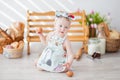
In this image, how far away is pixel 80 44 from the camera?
2.48 metres

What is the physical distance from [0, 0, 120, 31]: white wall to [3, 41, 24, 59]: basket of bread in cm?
36

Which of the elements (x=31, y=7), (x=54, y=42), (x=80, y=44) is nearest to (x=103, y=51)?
(x=80, y=44)

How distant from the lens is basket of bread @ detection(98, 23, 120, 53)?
2.21 m

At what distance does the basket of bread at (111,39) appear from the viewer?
2209 mm

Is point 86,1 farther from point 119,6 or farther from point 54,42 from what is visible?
point 54,42

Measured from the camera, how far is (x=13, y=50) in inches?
80.4

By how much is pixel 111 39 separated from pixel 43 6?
0.61m

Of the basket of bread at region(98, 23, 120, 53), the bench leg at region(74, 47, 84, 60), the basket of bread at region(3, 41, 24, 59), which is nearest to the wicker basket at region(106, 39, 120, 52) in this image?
the basket of bread at region(98, 23, 120, 53)

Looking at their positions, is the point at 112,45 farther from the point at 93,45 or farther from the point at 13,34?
the point at 13,34

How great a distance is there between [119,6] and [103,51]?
1.50 ft

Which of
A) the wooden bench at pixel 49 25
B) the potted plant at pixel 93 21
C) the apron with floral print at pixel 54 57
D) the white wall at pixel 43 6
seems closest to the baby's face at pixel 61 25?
the apron with floral print at pixel 54 57

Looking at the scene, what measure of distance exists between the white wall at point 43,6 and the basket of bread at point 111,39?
24 centimetres

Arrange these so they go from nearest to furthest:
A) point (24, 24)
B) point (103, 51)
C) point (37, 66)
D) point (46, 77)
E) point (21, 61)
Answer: point (46, 77), point (37, 66), point (21, 61), point (103, 51), point (24, 24)

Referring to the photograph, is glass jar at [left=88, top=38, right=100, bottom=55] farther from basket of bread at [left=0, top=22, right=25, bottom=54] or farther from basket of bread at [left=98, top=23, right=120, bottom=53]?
basket of bread at [left=0, top=22, right=25, bottom=54]
